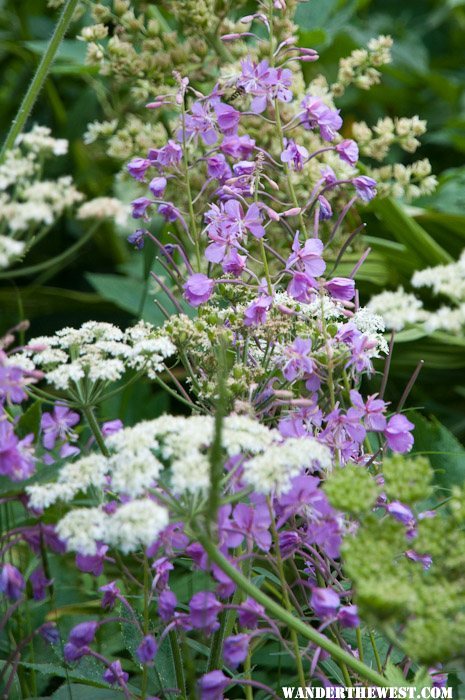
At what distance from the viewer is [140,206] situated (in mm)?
849

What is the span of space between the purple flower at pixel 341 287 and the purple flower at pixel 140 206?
21 centimetres

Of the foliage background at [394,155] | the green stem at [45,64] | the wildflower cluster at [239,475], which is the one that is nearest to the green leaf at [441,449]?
the foliage background at [394,155]

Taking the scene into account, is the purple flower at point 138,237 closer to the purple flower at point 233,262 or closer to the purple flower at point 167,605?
the purple flower at point 233,262

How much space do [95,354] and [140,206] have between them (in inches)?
9.2

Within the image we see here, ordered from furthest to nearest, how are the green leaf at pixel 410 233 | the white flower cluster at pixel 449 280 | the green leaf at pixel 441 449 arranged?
the green leaf at pixel 410 233 < the green leaf at pixel 441 449 < the white flower cluster at pixel 449 280

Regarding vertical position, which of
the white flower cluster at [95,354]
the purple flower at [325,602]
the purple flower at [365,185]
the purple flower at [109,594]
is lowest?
the purple flower at [109,594]

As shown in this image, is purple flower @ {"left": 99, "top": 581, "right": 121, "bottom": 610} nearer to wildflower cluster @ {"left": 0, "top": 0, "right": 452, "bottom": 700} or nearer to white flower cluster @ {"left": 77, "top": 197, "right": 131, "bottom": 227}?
wildflower cluster @ {"left": 0, "top": 0, "right": 452, "bottom": 700}

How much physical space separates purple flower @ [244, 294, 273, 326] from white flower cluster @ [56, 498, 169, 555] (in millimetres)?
208

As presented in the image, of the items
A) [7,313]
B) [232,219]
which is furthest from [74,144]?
[232,219]

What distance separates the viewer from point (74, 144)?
1953 mm

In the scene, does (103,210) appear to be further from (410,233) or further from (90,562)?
(410,233)

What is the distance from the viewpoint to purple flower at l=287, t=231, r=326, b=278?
0.73m

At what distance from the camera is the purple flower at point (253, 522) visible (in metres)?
0.61

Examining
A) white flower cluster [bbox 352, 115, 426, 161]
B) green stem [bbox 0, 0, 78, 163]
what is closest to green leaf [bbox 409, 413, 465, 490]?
white flower cluster [bbox 352, 115, 426, 161]
